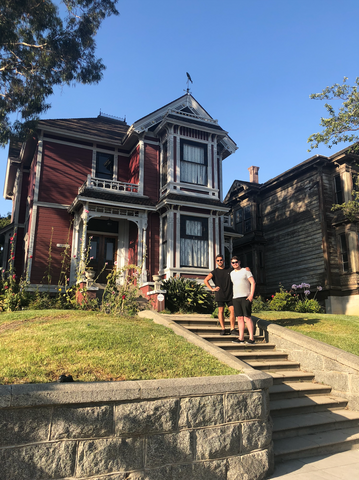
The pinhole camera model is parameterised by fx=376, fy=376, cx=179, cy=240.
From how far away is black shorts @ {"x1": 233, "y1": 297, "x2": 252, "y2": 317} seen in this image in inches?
308

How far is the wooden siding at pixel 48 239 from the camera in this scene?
1492cm

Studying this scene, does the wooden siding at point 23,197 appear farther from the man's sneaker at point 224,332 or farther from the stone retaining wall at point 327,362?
the stone retaining wall at point 327,362

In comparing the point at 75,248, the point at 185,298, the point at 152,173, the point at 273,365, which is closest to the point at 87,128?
the point at 152,173

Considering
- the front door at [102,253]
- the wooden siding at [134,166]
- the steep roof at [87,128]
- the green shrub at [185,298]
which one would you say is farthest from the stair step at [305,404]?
the steep roof at [87,128]

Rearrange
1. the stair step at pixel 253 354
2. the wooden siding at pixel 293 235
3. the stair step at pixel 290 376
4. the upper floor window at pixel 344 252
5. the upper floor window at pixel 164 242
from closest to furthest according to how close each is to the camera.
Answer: the stair step at pixel 290 376 → the stair step at pixel 253 354 → the upper floor window at pixel 164 242 → the upper floor window at pixel 344 252 → the wooden siding at pixel 293 235

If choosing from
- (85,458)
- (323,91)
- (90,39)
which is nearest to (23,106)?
(90,39)

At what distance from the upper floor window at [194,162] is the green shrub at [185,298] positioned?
5535 mm

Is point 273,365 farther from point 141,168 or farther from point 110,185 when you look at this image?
point 141,168

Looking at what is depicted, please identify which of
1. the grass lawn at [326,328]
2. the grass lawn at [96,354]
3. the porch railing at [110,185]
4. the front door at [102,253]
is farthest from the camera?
the front door at [102,253]

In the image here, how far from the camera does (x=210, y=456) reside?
4391 mm

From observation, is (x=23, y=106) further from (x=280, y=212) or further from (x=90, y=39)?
(x=280, y=212)

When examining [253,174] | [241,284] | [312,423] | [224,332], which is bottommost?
[312,423]

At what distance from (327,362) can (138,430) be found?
451cm

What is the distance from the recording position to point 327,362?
7.15m
